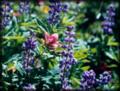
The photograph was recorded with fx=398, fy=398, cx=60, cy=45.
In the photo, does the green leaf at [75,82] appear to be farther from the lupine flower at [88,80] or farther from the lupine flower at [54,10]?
the lupine flower at [54,10]

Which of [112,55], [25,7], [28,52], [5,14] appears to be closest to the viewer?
[28,52]

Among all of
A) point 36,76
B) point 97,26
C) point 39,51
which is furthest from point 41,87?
point 97,26

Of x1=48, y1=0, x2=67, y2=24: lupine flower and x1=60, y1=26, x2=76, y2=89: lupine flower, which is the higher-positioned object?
x1=48, y1=0, x2=67, y2=24: lupine flower

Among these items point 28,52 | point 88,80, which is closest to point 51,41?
point 28,52

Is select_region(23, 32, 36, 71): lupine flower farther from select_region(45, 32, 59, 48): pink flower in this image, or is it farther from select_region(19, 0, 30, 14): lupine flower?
select_region(19, 0, 30, 14): lupine flower

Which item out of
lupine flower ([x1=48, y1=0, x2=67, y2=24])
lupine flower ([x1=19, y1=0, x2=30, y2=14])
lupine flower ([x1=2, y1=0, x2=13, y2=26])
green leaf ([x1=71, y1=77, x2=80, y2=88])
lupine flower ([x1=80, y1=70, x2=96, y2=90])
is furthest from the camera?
lupine flower ([x1=19, y1=0, x2=30, y2=14])

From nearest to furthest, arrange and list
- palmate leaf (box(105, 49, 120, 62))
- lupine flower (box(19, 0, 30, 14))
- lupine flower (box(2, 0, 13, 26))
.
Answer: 1. lupine flower (box(2, 0, 13, 26))
2. lupine flower (box(19, 0, 30, 14))
3. palmate leaf (box(105, 49, 120, 62))

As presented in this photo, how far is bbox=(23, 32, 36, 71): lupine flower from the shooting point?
250 centimetres

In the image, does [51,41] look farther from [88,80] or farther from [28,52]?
[88,80]

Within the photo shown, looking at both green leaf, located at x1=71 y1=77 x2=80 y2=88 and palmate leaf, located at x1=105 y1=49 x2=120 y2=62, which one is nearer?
green leaf, located at x1=71 y1=77 x2=80 y2=88

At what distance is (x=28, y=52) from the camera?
8.34ft

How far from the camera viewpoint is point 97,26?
482cm

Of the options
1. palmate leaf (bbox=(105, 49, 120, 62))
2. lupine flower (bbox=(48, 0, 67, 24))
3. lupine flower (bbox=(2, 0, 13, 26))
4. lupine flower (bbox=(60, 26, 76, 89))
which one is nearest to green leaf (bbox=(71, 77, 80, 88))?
lupine flower (bbox=(60, 26, 76, 89))

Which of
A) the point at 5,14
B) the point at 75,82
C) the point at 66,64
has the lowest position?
the point at 75,82
